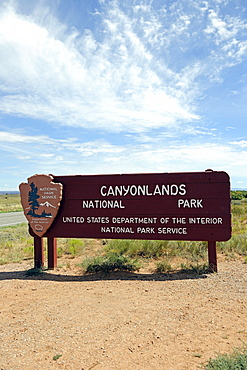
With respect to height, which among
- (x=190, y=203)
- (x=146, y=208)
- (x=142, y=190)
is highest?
(x=142, y=190)

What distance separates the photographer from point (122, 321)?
13.6 ft

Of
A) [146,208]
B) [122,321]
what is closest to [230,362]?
[122,321]

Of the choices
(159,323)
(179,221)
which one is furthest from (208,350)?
(179,221)

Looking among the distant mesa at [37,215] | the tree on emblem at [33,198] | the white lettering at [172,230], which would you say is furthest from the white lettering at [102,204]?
the tree on emblem at [33,198]

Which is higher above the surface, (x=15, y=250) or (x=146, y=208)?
(x=146, y=208)

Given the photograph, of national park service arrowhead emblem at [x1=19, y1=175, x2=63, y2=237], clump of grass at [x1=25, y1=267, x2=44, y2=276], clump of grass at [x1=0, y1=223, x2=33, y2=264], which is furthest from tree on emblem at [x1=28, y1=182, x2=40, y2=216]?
clump of grass at [x1=0, y1=223, x2=33, y2=264]

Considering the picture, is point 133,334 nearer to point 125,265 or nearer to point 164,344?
point 164,344

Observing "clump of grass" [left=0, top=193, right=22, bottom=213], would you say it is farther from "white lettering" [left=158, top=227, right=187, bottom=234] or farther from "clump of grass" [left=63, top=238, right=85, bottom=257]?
"white lettering" [left=158, top=227, right=187, bottom=234]

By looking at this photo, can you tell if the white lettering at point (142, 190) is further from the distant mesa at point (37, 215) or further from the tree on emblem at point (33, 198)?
the tree on emblem at point (33, 198)

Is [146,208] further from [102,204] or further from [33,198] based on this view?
[33,198]

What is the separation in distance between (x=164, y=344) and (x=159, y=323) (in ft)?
1.97

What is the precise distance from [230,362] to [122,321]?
165 centimetres

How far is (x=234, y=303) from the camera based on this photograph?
475 centimetres

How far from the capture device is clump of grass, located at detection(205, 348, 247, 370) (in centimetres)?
284
